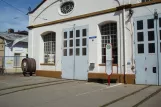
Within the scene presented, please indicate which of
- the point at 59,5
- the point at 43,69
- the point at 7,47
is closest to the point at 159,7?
the point at 59,5

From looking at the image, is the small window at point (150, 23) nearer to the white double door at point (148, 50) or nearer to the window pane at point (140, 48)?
the white double door at point (148, 50)

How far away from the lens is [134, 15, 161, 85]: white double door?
44.4 feet

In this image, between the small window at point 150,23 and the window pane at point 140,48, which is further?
the window pane at point 140,48

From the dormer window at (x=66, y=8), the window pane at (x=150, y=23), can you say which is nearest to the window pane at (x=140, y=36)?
the window pane at (x=150, y=23)

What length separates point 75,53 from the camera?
Answer: 17.9 meters

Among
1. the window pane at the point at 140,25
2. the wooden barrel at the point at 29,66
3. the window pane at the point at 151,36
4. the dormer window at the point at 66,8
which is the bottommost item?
the wooden barrel at the point at 29,66

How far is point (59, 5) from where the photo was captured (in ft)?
65.1

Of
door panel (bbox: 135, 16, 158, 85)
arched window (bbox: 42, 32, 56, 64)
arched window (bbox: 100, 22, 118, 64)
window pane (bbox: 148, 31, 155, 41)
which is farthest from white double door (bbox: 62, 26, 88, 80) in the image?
window pane (bbox: 148, 31, 155, 41)

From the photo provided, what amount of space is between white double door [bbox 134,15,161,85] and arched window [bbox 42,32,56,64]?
27.7ft

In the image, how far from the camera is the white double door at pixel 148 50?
13531 mm

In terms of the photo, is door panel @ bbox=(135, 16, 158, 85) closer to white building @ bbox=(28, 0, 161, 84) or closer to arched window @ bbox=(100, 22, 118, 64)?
white building @ bbox=(28, 0, 161, 84)

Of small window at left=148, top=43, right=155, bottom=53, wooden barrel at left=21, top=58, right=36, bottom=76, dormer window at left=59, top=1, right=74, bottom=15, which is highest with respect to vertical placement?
dormer window at left=59, top=1, right=74, bottom=15

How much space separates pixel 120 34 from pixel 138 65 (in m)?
2.40

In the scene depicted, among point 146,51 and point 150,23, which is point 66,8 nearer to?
point 150,23
